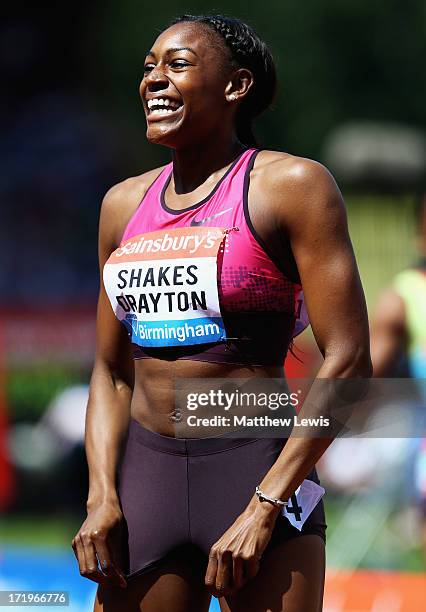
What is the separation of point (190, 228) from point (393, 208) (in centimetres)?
770

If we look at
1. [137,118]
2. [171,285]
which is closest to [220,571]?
[171,285]

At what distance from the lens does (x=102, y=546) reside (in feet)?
9.19

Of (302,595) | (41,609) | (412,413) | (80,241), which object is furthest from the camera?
(80,241)

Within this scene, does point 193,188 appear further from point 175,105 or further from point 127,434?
point 127,434

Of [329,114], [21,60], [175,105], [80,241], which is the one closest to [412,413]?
[175,105]

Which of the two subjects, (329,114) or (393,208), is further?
(329,114)

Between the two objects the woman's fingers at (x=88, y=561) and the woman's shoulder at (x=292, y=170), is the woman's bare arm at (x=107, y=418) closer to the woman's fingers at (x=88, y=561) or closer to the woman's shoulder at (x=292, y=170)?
the woman's fingers at (x=88, y=561)

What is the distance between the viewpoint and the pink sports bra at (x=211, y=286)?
2.74m

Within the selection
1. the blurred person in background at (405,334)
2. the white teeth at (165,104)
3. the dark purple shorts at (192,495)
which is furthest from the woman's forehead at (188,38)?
the blurred person in background at (405,334)

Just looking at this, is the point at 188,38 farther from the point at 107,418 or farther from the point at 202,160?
the point at 107,418

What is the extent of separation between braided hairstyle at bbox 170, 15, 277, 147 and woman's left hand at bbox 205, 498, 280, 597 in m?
0.97

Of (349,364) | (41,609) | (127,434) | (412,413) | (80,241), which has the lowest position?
(80,241)

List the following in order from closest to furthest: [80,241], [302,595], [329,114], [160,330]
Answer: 1. [302,595]
2. [160,330]
3. [80,241]
4. [329,114]

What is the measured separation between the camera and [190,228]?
2.83 metres
